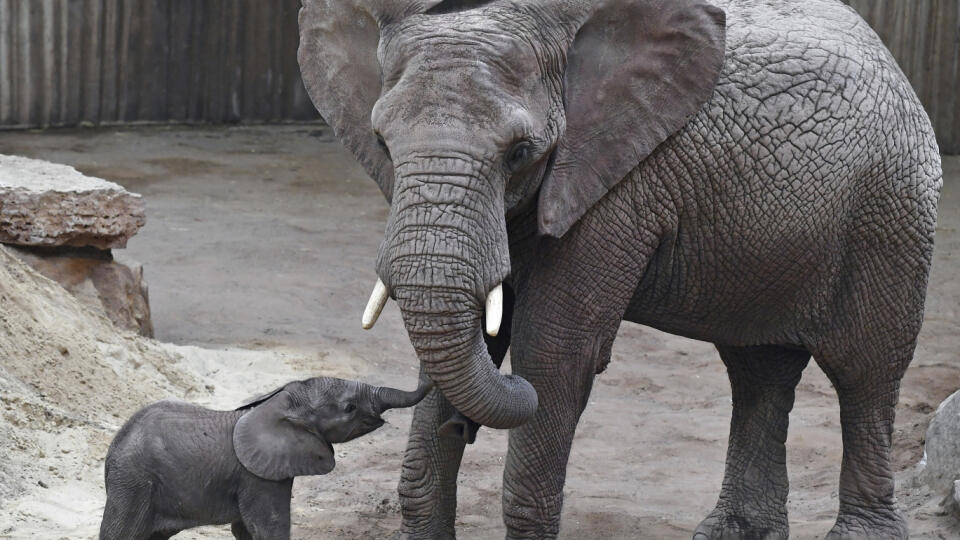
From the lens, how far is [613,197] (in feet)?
16.5

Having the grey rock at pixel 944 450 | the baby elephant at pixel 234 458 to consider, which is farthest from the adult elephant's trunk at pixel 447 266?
the grey rock at pixel 944 450

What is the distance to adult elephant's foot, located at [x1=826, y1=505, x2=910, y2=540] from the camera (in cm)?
604

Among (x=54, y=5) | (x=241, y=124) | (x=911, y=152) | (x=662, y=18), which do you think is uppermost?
(x=662, y=18)

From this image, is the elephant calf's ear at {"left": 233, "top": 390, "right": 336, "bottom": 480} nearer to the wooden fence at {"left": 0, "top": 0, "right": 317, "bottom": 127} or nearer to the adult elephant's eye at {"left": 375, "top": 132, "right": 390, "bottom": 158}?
the adult elephant's eye at {"left": 375, "top": 132, "right": 390, "bottom": 158}

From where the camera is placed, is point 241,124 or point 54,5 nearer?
point 54,5

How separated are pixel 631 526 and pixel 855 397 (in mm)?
1188

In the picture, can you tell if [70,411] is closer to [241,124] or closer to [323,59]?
[323,59]

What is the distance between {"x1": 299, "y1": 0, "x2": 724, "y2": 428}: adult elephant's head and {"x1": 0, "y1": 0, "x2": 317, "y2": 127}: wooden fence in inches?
429

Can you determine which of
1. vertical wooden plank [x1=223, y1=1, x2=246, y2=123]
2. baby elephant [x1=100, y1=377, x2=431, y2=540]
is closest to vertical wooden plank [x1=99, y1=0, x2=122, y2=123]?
vertical wooden plank [x1=223, y1=1, x2=246, y2=123]

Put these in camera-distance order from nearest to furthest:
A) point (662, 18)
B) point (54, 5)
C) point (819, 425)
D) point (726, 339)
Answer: point (662, 18), point (726, 339), point (819, 425), point (54, 5)

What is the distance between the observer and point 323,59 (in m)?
5.29

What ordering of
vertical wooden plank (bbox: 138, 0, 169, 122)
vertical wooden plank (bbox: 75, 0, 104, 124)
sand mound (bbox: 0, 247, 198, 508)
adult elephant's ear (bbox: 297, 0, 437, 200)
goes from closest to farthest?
adult elephant's ear (bbox: 297, 0, 437, 200)
sand mound (bbox: 0, 247, 198, 508)
vertical wooden plank (bbox: 75, 0, 104, 124)
vertical wooden plank (bbox: 138, 0, 169, 122)

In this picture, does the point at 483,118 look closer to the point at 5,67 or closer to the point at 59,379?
the point at 59,379

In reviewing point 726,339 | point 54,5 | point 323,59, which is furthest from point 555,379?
point 54,5
